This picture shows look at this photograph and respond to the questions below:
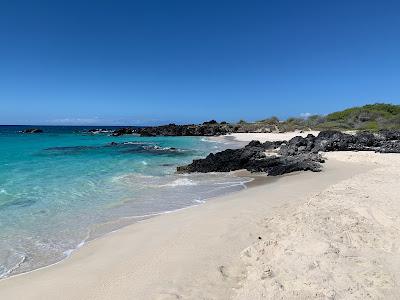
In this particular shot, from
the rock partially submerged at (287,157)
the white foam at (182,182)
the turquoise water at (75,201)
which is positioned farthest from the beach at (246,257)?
the rock partially submerged at (287,157)

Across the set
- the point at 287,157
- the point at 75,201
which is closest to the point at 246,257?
the point at 75,201

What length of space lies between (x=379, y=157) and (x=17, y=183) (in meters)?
20.3

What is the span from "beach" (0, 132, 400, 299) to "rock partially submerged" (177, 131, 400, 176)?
7.74 meters

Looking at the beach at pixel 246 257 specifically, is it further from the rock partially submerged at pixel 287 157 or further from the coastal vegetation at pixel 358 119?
the coastal vegetation at pixel 358 119

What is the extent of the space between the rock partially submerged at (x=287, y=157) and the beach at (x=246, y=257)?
774cm

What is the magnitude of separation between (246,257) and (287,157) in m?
14.8

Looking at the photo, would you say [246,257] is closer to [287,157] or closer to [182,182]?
[182,182]

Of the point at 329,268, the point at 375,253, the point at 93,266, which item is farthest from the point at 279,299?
the point at 93,266

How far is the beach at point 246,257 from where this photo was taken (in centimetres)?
521

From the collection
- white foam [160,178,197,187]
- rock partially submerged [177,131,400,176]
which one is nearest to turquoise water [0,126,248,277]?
white foam [160,178,197,187]

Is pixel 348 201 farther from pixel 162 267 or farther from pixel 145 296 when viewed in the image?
pixel 145 296

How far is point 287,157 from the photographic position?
2059cm

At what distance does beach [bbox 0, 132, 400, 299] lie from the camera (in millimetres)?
5215

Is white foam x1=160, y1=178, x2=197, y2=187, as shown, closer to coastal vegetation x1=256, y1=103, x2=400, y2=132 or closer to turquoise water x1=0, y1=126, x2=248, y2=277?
turquoise water x1=0, y1=126, x2=248, y2=277
